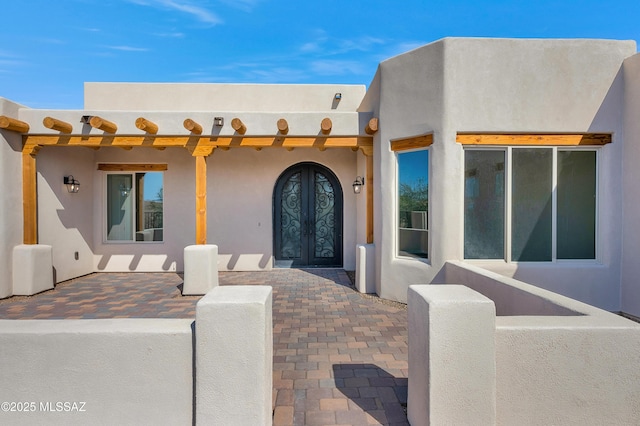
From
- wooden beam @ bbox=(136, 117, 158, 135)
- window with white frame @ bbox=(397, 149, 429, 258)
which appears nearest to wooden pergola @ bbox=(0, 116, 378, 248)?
wooden beam @ bbox=(136, 117, 158, 135)

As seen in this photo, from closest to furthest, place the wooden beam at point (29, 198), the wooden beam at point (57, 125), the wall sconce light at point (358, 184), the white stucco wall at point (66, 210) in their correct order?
the wooden beam at point (57, 125), the wooden beam at point (29, 198), the white stucco wall at point (66, 210), the wall sconce light at point (358, 184)

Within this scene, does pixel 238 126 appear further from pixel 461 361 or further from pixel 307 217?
pixel 461 361

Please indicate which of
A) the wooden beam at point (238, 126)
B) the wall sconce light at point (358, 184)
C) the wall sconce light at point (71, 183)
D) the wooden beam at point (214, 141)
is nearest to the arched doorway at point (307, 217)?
the wall sconce light at point (358, 184)

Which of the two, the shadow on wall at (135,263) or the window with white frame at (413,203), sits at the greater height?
the window with white frame at (413,203)

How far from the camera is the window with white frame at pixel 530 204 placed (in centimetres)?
554

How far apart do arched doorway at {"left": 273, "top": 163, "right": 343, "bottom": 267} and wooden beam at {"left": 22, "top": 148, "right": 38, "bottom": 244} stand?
539 centimetres

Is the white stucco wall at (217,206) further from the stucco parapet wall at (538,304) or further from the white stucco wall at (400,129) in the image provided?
the stucco parapet wall at (538,304)

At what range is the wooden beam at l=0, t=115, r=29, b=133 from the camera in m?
6.23

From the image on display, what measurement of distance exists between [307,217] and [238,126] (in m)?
3.46

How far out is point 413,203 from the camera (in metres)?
Result: 6.07

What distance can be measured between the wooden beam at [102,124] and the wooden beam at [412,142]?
5.90 metres

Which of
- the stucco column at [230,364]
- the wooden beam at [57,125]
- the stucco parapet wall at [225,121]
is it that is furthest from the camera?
the stucco parapet wall at [225,121]

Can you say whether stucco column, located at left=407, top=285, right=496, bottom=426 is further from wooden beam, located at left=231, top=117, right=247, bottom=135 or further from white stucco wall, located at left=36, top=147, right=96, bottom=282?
white stucco wall, located at left=36, top=147, right=96, bottom=282

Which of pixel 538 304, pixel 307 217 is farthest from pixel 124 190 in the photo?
pixel 538 304
